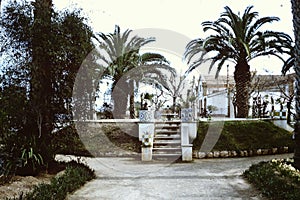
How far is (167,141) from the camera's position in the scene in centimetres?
1005

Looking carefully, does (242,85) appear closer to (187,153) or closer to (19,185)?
(187,153)

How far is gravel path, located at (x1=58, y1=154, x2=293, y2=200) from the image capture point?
Answer: 502cm

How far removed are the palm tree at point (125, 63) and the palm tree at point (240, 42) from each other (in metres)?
3.21

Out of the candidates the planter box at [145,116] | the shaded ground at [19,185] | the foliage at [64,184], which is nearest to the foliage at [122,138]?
the planter box at [145,116]

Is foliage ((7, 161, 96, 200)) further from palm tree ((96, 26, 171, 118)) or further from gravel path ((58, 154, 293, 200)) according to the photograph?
palm tree ((96, 26, 171, 118))

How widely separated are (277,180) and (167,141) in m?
5.22

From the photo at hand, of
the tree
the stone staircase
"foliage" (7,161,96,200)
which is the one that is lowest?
"foliage" (7,161,96,200)

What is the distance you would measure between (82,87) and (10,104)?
5.05 feet

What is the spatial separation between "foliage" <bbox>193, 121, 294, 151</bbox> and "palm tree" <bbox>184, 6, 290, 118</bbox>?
8.58 feet

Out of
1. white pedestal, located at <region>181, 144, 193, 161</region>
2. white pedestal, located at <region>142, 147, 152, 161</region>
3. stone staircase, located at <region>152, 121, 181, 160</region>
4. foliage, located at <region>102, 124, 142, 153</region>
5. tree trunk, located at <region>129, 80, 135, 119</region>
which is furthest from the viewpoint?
tree trunk, located at <region>129, 80, 135, 119</region>

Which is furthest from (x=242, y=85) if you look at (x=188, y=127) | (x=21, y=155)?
(x=21, y=155)

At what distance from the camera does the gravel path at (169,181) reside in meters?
5.02

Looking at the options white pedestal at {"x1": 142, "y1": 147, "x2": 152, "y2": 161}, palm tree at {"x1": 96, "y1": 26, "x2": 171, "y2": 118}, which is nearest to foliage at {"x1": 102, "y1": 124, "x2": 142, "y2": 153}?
white pedestal at {"x1": 142, "y1": 147, "x2": 152, "y2": 161}

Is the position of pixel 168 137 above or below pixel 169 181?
above
